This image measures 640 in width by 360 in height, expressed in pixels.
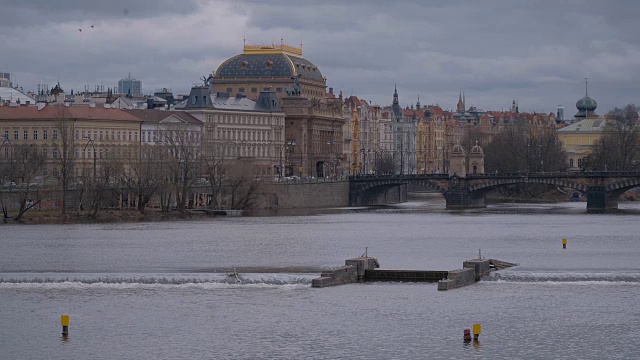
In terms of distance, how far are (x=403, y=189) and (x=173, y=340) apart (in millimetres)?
115568

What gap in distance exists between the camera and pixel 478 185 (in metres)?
143

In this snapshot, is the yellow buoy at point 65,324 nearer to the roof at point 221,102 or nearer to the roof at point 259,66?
the roof at point 221,102

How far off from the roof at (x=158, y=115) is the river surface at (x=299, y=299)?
53.8 meters

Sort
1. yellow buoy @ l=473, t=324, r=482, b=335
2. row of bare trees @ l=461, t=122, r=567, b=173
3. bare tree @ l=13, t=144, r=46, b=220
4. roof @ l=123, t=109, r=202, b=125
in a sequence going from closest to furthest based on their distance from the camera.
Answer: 1. yellow buoy @ l=473, t=324, r=482, b=335
2. bare tree @ l=13, t=144, r=46, b=220
3. roof @ l=123, t=109, r=202, b=125
4. row of bare trees @ l=461, t=122, r=567, b=173

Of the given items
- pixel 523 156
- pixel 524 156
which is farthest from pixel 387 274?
pixel 523 156

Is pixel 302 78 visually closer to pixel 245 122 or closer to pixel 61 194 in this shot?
pixel 245 122

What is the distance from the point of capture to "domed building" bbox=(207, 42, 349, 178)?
17788cm

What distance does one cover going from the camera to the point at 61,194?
108250 mm

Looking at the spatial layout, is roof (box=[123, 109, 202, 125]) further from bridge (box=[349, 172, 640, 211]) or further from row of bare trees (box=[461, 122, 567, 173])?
row of bare trees (box=[461, 122, 567, 173])

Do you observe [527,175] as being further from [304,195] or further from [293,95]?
[293,95]

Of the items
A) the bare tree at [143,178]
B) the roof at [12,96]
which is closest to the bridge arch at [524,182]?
the bare tree at [143,178]

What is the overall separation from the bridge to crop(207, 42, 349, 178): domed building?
21.6 m

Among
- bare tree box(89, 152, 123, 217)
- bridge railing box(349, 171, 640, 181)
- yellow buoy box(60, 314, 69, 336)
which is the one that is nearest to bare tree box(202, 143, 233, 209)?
bare tree box(89, 152, 123, 217)

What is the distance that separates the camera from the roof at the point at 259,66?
18250 centimetres
